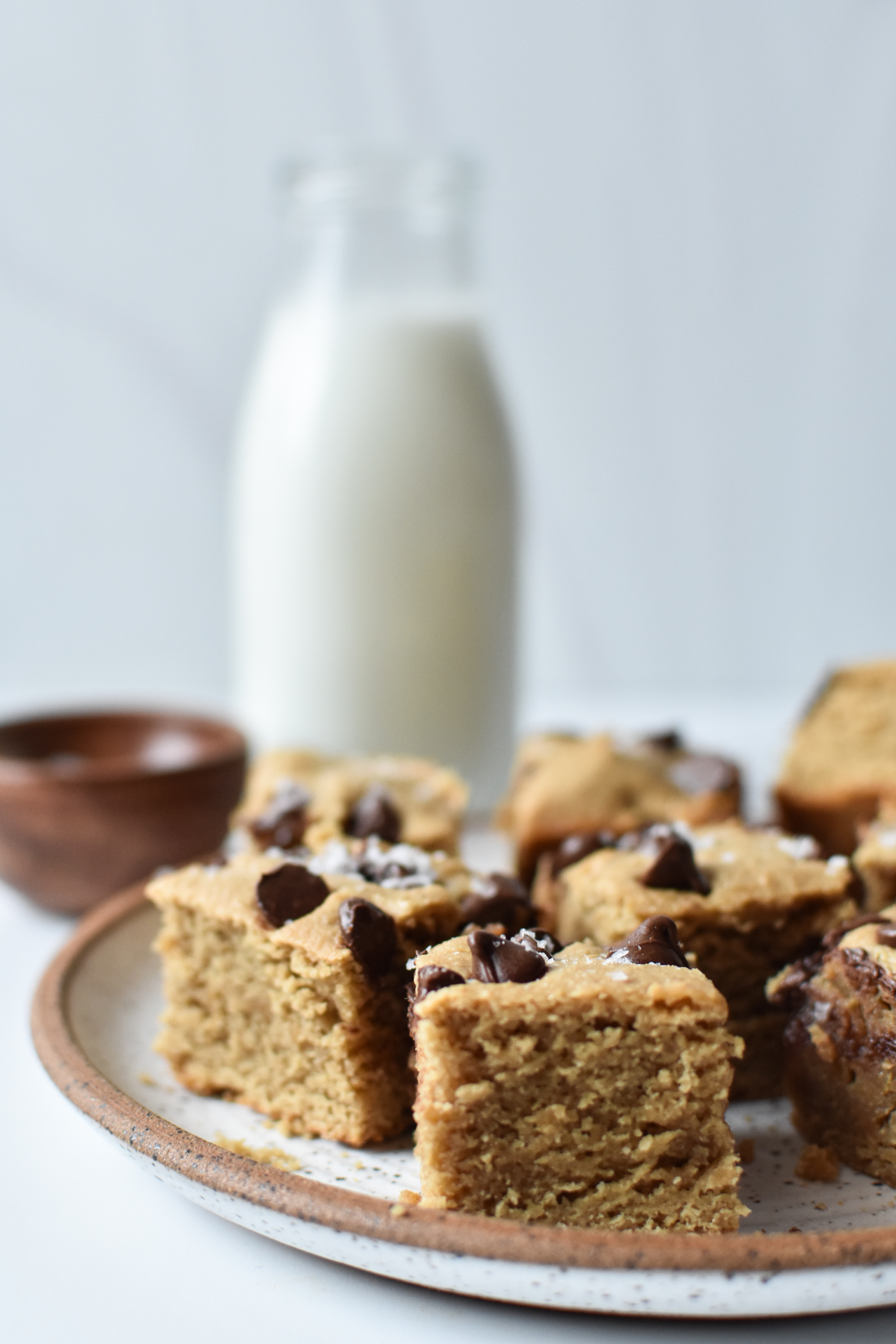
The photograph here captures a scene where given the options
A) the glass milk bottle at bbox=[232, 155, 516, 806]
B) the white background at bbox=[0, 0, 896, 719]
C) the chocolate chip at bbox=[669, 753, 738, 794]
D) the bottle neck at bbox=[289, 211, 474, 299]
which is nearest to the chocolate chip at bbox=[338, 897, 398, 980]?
the chocolate chip at bbox=[669, 753, 738, 794]

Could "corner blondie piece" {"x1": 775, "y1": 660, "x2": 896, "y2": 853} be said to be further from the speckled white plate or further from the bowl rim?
the bowl rim

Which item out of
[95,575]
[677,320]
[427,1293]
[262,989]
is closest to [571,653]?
[677,320]

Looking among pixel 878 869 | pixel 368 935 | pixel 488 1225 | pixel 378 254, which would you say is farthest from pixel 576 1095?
pixel 378 254

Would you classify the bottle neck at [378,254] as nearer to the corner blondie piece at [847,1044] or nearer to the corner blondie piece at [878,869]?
the corner blondie piece at [878,869]

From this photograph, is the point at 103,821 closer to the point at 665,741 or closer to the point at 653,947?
the point at 665,741

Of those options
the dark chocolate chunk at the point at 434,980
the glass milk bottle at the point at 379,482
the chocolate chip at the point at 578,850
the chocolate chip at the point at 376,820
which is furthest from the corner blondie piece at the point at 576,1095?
the glass milk bottle at the point at 379,482

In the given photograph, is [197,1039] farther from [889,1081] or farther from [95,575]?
[95,575]
